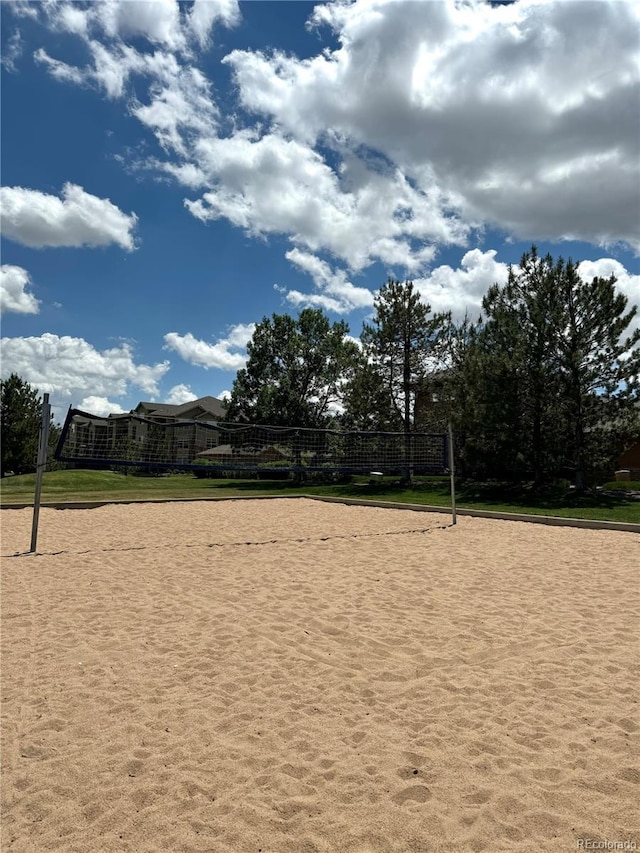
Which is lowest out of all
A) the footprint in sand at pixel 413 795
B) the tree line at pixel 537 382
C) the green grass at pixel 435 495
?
the footprint in sand at pixel 413 795

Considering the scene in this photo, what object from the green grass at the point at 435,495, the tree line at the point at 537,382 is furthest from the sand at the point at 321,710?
the tree line at the point at 537,382

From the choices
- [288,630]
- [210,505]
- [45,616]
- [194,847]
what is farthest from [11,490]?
[194,847]

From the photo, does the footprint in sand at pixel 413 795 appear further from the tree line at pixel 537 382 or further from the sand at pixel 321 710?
the tree line at pixel 537 382

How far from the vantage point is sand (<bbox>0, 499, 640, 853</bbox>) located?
7.16 ft

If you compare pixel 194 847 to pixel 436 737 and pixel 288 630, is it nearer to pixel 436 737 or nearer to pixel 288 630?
pixel 436 737

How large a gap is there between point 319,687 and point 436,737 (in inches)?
34.7

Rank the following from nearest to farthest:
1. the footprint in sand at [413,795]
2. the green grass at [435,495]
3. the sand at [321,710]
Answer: the sand at [321,710]
the footprint in sand at [413,795]
the green grass at [435,495]

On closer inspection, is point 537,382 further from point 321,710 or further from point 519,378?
point 321,710

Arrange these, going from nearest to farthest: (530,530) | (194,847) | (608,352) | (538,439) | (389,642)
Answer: (194,847) < (389,642) < (530,530) < (608,352) < (538,439)

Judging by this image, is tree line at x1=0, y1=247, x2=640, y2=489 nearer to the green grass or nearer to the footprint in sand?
the green grass

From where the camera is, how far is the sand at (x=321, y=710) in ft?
7.16

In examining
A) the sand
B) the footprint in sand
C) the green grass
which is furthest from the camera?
the green grass

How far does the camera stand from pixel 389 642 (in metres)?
4.15

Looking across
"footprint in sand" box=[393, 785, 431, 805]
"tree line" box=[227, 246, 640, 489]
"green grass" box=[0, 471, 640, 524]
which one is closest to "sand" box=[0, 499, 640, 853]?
"footprint in sand" box=[393, 785, 431, 805]
